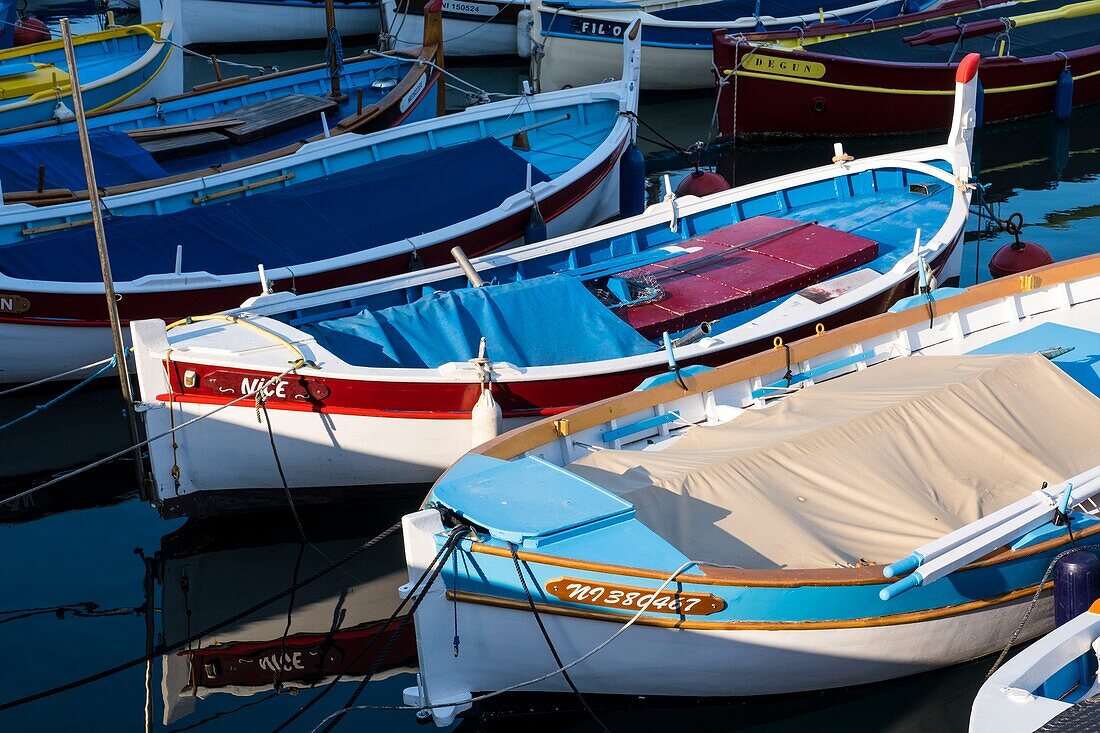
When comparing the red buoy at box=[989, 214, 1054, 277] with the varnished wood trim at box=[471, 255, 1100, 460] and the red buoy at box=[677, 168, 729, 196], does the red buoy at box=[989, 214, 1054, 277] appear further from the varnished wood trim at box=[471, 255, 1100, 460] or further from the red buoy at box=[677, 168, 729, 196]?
the red buoy at box=[677, 168, 729, 196]

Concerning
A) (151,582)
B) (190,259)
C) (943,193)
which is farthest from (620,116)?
(151,582)

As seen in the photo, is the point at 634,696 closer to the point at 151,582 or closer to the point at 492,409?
the point at 492,409

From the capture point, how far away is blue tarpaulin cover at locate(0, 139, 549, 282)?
Answer: 1188cm

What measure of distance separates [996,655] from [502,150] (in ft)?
26.8

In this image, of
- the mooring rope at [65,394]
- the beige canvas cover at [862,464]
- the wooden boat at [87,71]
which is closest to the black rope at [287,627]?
the mooring rope at [65,394]

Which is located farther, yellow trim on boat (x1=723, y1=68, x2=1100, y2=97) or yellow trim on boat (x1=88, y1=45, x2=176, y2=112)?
yellow trim on boat (x1=723, y1=68, x2=1100, y2=97)

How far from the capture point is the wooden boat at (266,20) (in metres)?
26.6

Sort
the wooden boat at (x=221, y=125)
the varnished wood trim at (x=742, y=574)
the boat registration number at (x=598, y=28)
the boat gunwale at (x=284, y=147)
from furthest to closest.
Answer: the boat registration number at (x=598, y=28) < the wooden boat at (x=221, y=125) < the boat gunwale at (x=284, y=147) < the varnished wood trim at (x=742, y=574)

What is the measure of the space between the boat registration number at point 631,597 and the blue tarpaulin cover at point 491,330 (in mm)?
3315

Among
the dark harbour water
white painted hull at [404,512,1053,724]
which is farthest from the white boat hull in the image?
white painted hull at [404,512,1053,724]

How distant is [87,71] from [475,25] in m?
8.45

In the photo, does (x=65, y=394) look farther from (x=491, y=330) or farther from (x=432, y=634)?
(x=432, y=634)

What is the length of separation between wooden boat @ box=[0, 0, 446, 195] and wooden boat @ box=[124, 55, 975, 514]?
4588mm

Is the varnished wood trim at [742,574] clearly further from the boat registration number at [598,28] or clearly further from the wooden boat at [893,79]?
the boat registration number at [598,28]
